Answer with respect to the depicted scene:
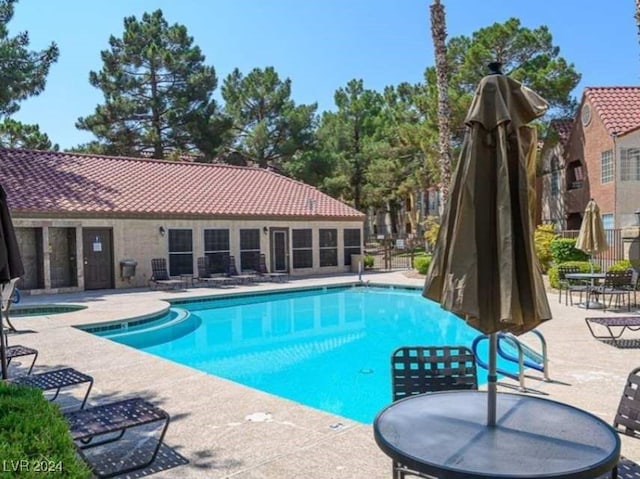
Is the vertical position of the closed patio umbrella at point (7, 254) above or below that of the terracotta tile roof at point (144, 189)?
below

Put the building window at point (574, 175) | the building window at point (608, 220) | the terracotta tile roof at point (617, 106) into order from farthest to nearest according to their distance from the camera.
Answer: the building window at point (574, 175)
the terracotta tile roof at point (617, 106)
the building window at point (608, 220)

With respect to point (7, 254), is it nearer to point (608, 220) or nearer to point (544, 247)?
point (544, 247)

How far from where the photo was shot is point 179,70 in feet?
106

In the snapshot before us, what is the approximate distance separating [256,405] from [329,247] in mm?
18295

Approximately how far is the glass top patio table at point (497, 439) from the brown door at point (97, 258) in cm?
1672

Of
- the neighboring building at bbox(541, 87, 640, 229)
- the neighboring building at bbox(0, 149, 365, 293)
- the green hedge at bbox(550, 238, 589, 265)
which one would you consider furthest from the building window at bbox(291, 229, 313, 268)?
the neighboring building at bbox(541, 87, 640, 229)

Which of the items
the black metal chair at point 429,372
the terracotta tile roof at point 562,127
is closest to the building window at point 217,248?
the black metal chair at point 429,372

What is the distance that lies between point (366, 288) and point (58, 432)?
53.7ft

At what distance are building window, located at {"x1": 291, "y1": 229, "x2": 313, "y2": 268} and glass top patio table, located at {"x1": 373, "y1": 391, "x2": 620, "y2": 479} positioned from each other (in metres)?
19.4

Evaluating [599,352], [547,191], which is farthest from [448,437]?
[547,191]

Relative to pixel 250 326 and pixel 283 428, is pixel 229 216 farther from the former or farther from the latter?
pixel 283 428

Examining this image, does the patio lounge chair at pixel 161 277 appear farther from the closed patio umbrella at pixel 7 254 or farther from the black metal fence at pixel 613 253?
the black metal fence at pixel 613 253

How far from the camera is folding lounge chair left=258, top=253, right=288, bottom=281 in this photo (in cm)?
2078

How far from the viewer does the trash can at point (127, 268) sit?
59.1 feet
